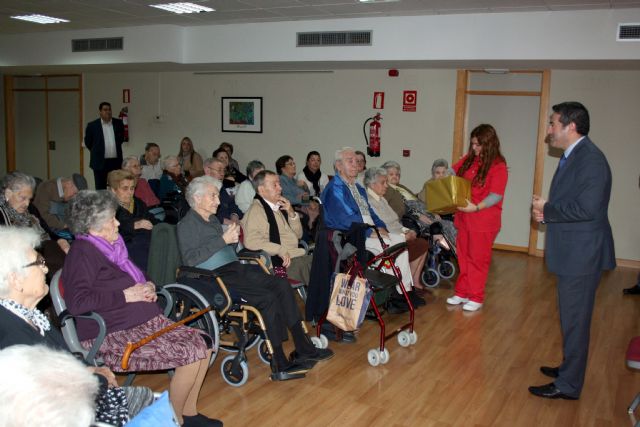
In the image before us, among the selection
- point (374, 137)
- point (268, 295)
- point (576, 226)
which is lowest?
point (268, 295)

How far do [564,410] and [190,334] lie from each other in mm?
2147

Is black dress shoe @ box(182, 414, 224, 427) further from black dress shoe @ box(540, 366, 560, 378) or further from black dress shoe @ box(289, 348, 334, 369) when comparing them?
black dress shoe @ box(540, 366, 560, 378)

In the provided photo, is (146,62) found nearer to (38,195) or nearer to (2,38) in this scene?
(2,38)

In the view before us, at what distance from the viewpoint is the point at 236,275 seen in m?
3.73

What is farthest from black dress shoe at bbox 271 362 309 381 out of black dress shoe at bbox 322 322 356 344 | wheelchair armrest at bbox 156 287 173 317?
wheelchair armrest at bbox 156 287 173 317

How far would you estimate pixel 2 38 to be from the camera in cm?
973

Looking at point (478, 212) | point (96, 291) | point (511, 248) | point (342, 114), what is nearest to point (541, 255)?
point (511, 248)

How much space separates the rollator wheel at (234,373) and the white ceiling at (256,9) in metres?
4.07

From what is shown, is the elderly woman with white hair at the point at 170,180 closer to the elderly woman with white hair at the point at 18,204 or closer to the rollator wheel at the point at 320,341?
the elderly woman with white hair at the point at 18,204

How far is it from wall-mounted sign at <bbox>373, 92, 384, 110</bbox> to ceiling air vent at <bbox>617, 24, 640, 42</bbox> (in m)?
3.17

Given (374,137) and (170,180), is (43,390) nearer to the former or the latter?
(170,180)

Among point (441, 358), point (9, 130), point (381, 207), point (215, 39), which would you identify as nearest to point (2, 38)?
point (9, 130)

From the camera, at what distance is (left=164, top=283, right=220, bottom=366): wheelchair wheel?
3.40 m

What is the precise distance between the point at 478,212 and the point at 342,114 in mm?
4025
